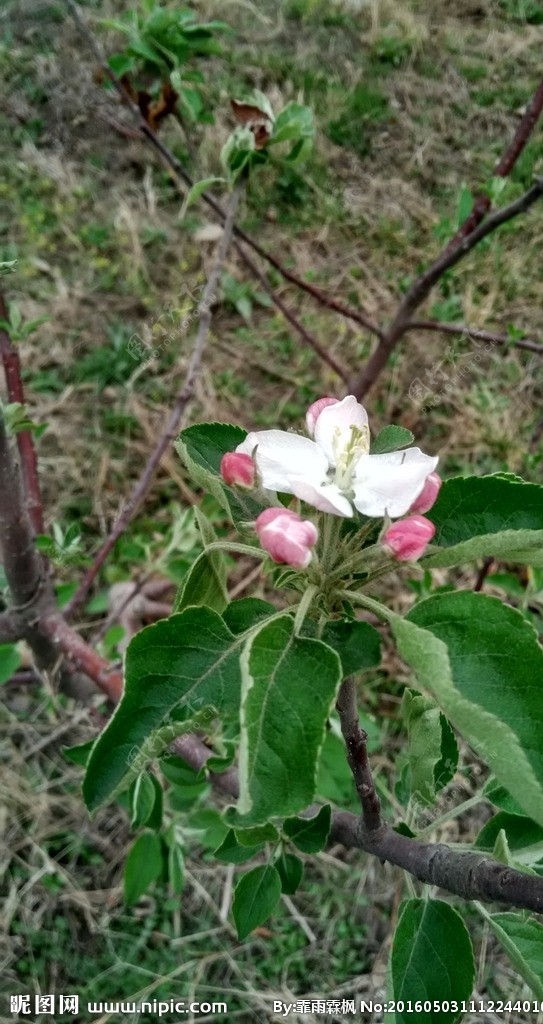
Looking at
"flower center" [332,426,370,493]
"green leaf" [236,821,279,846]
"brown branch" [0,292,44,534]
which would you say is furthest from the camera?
"brown branch" [0,292,44,534]

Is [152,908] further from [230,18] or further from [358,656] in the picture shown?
[230,18]

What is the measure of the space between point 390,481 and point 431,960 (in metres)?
0.55

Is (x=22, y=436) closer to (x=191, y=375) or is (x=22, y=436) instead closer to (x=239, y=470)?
(x=191, y=375)

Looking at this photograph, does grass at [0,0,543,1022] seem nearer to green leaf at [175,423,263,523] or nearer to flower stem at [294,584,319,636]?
green leaf at [175,423,263,523]

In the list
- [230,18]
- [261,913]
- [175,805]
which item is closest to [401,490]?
[261,913]

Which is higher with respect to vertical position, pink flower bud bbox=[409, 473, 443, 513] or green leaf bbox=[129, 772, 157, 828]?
pink flower bud bbox=[409, 473, 443, 513]

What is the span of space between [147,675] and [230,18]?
3885 mm

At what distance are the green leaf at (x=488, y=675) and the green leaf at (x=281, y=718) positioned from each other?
74mm

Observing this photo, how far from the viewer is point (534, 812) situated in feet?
1.68

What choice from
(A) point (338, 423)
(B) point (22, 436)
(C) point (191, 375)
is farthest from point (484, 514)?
(B) point (22, 436)

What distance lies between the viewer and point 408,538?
2.04 ft

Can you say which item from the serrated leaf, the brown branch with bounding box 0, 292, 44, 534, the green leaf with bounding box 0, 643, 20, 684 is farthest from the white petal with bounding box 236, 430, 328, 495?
the green leaf with bounding box 0, 643, 20, 684

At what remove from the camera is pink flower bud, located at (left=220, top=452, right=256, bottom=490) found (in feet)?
2.22

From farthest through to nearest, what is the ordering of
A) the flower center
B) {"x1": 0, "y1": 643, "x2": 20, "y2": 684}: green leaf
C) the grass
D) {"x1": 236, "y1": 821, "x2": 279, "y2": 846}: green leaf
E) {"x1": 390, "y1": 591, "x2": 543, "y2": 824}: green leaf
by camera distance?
the grass
{"x1": 0, "y1": 643, "x2": 20, "y2": 684}: green leaf
{"x1": 236, "y1": 821, "x2": 279, "y2": 846}: green leaf
the flower center
{"x1": 390, "y1": 591, "x2": 543, "y2": 824}: green leaf
